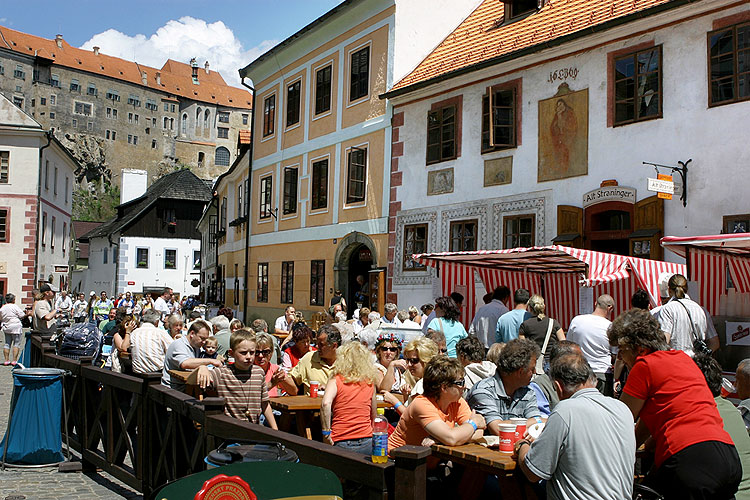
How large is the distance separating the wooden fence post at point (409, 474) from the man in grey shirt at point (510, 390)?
5.85 feet

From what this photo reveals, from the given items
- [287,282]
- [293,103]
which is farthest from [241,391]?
[293,103]

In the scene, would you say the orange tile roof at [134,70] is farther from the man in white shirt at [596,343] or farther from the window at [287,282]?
the man in white shirt at [596,343]

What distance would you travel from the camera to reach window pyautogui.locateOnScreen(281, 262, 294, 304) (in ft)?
82.3

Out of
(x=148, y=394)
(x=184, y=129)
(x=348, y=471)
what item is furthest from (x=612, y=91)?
(x=184, y=129)

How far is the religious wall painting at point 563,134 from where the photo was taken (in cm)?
1462

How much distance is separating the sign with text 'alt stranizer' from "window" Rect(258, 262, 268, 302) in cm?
1520

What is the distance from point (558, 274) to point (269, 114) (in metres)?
15.9

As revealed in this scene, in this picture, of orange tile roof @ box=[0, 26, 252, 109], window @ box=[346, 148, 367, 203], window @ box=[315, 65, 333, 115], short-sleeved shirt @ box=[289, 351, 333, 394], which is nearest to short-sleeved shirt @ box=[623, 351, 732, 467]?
short-sleeved shirt @ box=[289, 351, 333, 394]

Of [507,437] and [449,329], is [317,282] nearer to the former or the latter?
[449,329]

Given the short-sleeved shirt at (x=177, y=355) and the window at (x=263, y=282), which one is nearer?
the short-sleeved shirt at (x=177, y=355)

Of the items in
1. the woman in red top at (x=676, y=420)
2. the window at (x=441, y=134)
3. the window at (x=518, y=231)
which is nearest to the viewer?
the woman in red top at (x=676, y=420)

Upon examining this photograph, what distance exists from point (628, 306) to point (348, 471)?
942cm

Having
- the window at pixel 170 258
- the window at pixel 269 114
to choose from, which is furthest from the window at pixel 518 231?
the window at pixel 170 258

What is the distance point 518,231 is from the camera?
15.8 meters
